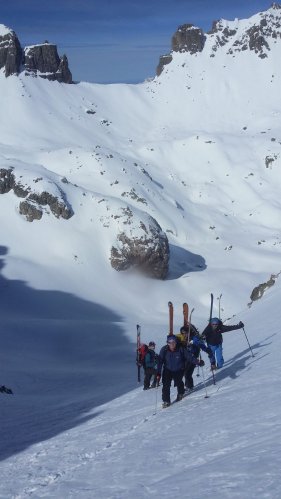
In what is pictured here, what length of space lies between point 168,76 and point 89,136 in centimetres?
3566

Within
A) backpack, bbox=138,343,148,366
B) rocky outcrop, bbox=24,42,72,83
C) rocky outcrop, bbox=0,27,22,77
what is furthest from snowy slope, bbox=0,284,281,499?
rocky outcrop, bbox=24,42,72,83

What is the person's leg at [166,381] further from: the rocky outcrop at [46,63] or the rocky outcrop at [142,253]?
the rocky outcrop at [46,63]

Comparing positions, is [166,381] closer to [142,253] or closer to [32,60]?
[142,253]

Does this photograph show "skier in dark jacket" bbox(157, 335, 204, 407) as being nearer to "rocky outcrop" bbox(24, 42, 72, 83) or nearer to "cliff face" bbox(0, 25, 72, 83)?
"cliff face" bbox(0, 25, 72, 83)

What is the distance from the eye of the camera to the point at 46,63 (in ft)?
383

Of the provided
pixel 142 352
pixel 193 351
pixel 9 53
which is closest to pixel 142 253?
pixel 142 352

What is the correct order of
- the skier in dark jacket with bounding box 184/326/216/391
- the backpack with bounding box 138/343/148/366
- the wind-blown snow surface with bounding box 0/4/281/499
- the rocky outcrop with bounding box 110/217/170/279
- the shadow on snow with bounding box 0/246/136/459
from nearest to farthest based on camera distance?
the wind-blown snow surface with bounding box 0/4/281/499
the skier in dark jacket with bounding box 184/326/216/391
the shadow on snow with bounding box 0/246/136/459
the backpack with bounding box 138/343/148/366
the rocky outcrop with bounding box 110/217/170/279

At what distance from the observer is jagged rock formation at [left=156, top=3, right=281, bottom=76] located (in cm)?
13050

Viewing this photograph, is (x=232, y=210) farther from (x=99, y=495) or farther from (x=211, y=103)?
(x=99, y=495)

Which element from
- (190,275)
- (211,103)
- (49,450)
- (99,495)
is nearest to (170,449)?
(99,495)

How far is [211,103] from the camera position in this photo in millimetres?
120625

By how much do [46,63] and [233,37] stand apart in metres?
42.0

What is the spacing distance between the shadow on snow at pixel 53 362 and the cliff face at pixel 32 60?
7319cm

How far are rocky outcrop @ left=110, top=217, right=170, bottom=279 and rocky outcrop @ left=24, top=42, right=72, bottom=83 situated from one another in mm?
72517
